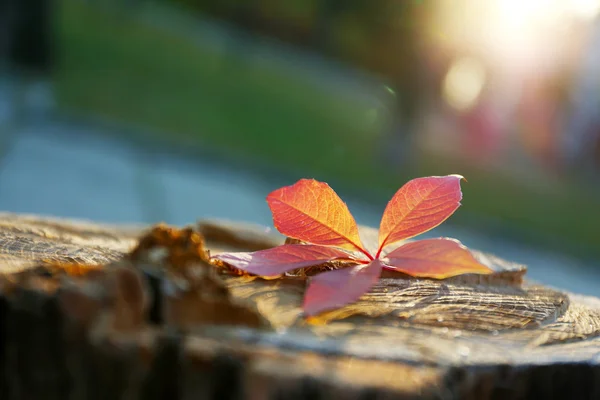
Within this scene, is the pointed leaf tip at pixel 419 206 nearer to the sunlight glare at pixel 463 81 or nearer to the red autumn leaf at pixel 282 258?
the red autumn leaf at pixel 282 258

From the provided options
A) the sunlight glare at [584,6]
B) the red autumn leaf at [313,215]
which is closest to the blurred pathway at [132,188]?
the sunlight glare at [584,6]

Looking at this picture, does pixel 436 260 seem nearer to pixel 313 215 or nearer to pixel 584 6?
pixel 313 215

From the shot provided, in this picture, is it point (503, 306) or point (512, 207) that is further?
point (512, 207)

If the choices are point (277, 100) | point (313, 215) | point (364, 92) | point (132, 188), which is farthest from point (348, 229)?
point (364, 92)

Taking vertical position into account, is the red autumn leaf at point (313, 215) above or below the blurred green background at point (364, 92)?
below

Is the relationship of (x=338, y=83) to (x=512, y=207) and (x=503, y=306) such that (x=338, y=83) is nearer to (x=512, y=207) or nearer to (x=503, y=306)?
(x=512, y=207)

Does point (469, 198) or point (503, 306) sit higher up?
point (469, 198)

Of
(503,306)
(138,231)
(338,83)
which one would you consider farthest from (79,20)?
(503,306)
